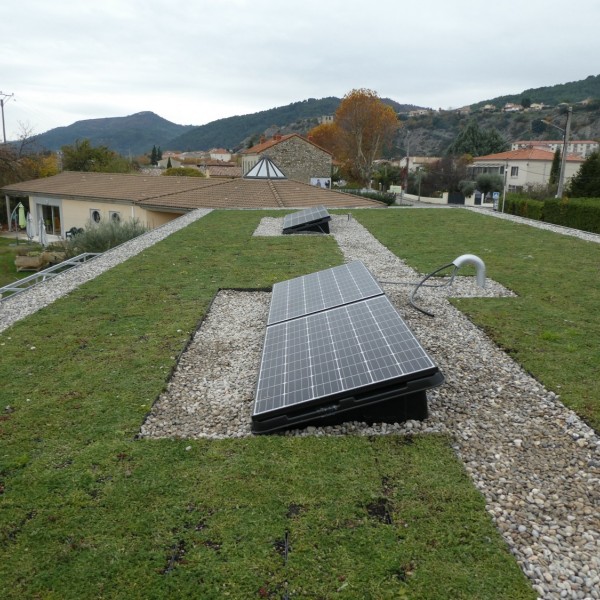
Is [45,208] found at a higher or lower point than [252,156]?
lower

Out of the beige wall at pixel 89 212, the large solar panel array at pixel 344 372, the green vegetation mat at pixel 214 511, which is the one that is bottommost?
the beige wall at pixel 89 212

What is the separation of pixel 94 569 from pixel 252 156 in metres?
61.5

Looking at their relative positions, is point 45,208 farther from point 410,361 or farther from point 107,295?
point 410,361

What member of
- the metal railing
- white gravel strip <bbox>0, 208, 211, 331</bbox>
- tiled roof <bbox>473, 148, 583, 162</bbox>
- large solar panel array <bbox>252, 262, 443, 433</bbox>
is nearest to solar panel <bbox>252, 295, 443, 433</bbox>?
large solar panel array <bbox>252, 262, 443, 433</bbox>

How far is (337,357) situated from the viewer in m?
5.57

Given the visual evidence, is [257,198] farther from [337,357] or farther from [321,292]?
[337,357]

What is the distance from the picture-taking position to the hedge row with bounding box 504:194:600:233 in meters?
20.5

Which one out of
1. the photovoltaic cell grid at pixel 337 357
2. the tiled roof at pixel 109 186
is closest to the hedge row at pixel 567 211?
the photovoltaic cell grid at pixel 337 357

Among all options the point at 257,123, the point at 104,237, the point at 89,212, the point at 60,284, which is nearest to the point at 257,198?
the point at 104,237

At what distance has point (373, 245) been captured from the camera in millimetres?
15898

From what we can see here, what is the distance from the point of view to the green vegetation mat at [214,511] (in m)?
3.41

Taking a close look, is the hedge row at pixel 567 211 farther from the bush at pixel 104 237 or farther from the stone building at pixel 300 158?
the stone building at pixel 300 158

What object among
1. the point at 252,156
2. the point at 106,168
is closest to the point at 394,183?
the point at 252,156

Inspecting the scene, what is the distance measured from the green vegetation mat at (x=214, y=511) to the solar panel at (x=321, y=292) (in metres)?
2.13
